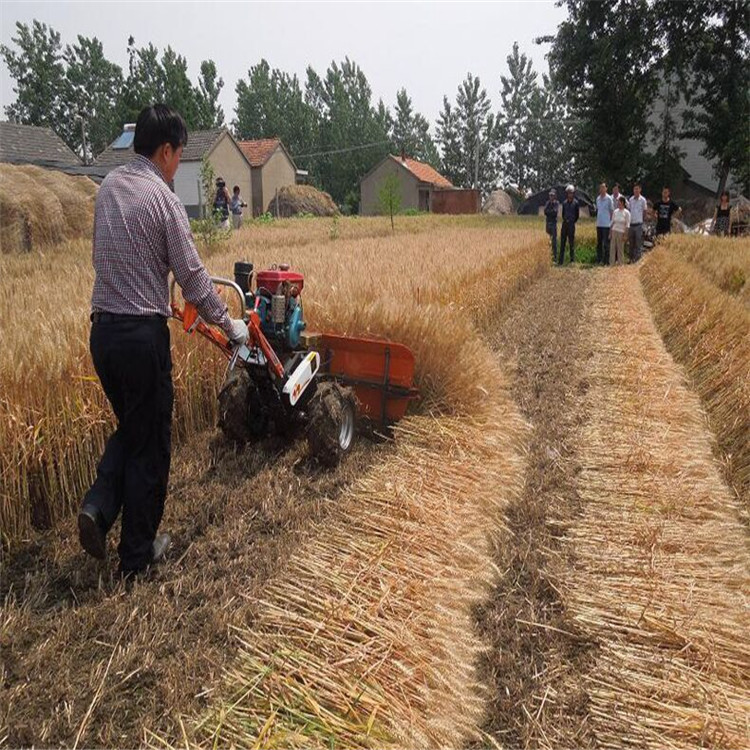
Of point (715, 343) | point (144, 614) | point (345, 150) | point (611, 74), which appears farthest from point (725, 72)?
point (345, 150)

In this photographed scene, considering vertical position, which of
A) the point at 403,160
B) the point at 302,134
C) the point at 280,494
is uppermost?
the point at 302,134

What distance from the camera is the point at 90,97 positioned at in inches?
2483

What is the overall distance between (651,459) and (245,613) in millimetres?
2970

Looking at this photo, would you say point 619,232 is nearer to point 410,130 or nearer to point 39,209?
point 39,209

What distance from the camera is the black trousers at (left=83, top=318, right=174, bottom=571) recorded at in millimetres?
2654

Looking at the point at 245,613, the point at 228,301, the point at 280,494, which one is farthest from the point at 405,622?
the point at 228,301

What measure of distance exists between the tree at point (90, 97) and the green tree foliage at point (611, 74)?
159ft

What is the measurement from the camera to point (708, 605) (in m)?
2.77

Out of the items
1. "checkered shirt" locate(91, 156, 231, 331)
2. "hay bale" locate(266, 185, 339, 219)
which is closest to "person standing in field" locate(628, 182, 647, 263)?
"checkered shirt" locate(91, 156, 231, 331)

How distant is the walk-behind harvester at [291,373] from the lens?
3693 millimetres

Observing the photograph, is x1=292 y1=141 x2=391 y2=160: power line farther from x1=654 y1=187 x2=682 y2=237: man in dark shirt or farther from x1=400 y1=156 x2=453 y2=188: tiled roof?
A: x1=654 y1=187 x2=682 y2=237: man in dark shirt

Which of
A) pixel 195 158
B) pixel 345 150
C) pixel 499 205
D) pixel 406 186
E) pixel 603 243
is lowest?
pixel 603 243

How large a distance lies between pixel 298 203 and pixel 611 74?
20.4 m

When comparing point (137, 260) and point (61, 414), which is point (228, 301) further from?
point (137, 260)
